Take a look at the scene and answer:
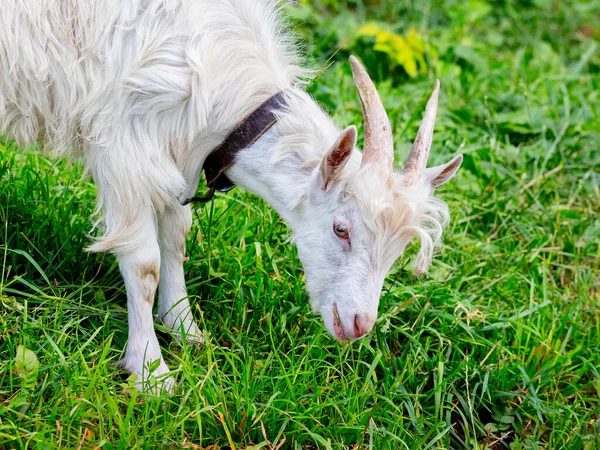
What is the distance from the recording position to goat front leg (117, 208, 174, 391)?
3.70m

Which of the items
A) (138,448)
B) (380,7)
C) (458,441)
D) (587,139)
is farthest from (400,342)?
(380,7)

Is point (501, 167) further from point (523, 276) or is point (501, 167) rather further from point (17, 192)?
point (17, 192)

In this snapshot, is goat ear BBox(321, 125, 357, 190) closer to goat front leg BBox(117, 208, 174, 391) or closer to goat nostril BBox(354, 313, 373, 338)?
goat nostril BBox(354, 313, 373, 338)

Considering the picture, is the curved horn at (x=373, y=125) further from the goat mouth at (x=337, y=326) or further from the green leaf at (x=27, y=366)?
the green leaf at (x=27, y=366)

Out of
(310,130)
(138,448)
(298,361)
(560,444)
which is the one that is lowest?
(560,444)

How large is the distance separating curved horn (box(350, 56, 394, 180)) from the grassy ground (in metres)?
0.95

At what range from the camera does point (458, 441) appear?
401 centimetres

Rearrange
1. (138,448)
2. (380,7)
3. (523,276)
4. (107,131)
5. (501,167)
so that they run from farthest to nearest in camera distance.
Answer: (380,7) < (501,167) < (523,276) < (107,131) < (138,448)

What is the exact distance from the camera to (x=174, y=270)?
409 cm

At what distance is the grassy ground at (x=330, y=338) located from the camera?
3.47 m

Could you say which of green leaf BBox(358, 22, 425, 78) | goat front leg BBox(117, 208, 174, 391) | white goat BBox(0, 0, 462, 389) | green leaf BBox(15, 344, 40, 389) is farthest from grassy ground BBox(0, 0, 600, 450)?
green leaf BBox(358, 22, 425, 78)

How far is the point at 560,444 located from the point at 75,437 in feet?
7.15

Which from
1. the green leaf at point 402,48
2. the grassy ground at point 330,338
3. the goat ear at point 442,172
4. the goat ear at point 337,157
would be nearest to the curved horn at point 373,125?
the goat ear at point 337,157

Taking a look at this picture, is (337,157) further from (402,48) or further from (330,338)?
(402,48)
